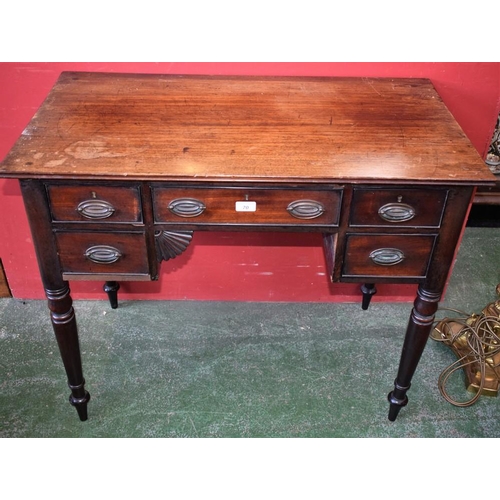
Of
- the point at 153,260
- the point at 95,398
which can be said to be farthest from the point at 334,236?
the point at 95,398

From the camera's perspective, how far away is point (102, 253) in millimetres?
1847

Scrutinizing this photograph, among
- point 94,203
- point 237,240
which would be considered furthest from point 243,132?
point 237,240

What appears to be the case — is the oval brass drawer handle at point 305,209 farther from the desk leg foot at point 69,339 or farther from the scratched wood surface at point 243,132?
the desk leg foot at point 69,339

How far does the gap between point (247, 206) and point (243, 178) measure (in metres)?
0.11

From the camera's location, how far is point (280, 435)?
7.15 feet

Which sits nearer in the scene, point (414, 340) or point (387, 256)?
point (387, 256)

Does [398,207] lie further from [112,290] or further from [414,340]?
[112,290]

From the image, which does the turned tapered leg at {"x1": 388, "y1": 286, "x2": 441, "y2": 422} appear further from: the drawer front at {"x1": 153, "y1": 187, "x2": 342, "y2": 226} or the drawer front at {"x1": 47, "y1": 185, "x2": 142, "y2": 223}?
the drawer front at {"x1": 47, "y1": 185, "x2": 142, "y2": 223}

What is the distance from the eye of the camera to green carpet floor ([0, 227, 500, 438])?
221 centimetres

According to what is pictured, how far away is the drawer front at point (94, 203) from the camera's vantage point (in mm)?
1719

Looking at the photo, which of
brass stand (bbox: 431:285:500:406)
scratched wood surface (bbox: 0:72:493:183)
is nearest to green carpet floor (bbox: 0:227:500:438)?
brass stand (bbox: 431:285:500:406)

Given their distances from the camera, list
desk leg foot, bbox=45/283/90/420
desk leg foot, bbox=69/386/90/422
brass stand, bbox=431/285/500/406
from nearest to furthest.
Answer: desk leg foot, bbox=45/283/90/420
desk leg foot, bbox=69/386/90/422
brass stand, bbox=431/285/500/406

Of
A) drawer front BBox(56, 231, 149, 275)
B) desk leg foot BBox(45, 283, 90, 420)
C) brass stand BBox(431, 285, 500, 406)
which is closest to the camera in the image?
drawer front BBox(56, 231, 149, 275)
